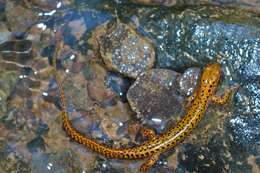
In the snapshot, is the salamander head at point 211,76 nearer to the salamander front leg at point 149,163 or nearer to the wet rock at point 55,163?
the salamander front leg at point 149,163

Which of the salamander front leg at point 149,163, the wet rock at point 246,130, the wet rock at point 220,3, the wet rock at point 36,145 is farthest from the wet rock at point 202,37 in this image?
the wet rock at point 36,145

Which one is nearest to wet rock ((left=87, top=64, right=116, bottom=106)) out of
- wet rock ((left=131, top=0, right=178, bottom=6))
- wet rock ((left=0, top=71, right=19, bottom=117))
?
wet rock ((left=0, top=71, right=19, bottom=117))

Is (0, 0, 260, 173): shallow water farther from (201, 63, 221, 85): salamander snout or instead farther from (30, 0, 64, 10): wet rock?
(30, 0, 64, 10): wet rock

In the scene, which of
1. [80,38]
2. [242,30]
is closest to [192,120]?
[242,30]

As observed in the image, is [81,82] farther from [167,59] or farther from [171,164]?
[171,164]

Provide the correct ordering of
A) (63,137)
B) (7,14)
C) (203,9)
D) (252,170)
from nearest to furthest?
(252,170)
(63,137)
(203,9)
(7,14)

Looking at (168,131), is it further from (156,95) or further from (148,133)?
(156,95)

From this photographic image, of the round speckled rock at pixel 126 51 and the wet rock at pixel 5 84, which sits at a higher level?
the round speckled rock at pixel 126 51
